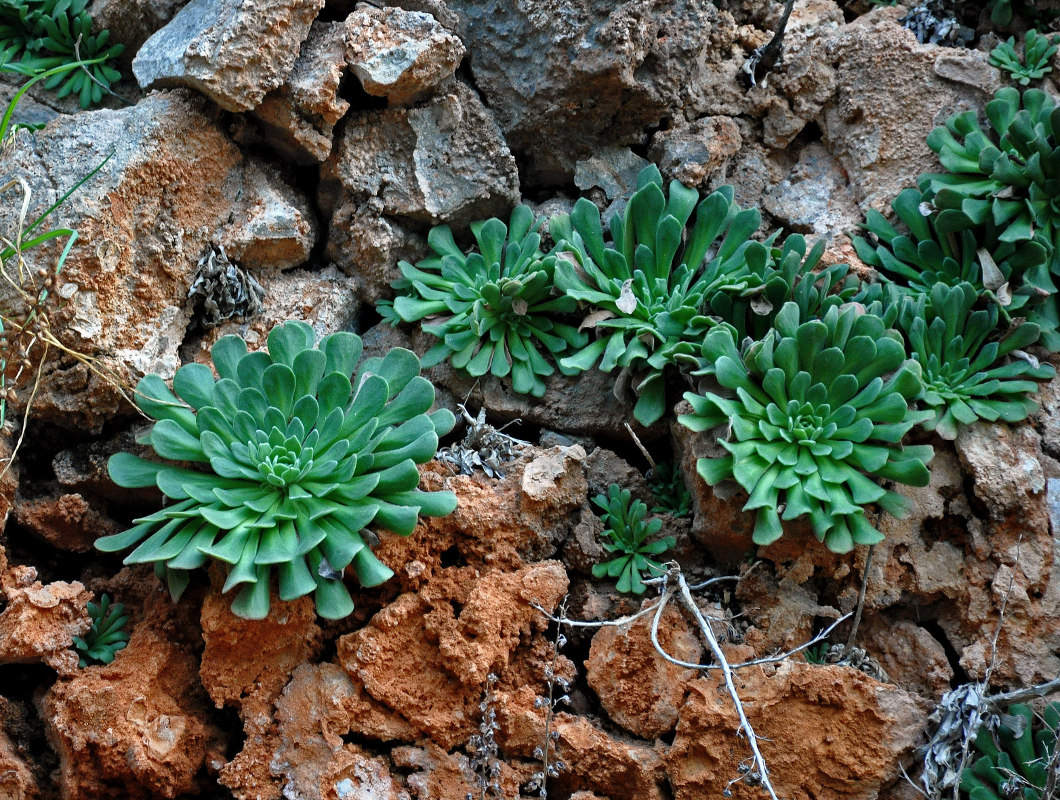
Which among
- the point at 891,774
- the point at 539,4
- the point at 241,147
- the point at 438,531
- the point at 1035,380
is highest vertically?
the point at 539,4

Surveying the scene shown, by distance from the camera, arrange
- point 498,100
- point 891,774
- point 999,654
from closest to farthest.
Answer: point 891,774, point 999,654, point 498,100

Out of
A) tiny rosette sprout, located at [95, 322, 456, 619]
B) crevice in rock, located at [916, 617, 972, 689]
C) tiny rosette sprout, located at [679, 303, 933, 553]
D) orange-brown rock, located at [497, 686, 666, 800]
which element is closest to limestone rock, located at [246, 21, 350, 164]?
tiny rosette sprout, located at [95, 322, 456, 619]

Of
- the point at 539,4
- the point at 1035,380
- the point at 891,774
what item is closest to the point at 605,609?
the point at 891,774

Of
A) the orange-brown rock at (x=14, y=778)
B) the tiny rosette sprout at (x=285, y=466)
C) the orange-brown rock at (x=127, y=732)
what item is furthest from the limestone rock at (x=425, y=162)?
the orange-brown rock at (x=14, y=778)

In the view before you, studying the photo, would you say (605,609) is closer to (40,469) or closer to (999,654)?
(999,654)

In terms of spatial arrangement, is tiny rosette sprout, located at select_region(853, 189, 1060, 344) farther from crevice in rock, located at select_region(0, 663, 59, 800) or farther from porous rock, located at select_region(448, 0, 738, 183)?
crevice in rock, located at select_region(0, 663, 59, 800)
